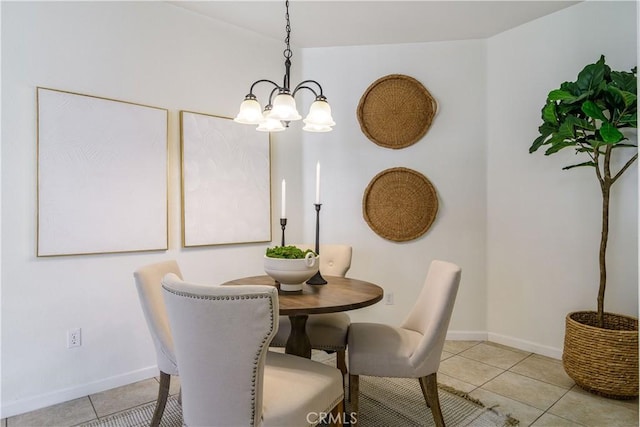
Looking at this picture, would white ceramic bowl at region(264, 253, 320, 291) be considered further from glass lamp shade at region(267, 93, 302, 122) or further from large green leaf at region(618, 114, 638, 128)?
large green leaf at region(618, 114, 638, 128)

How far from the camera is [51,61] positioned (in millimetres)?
2105

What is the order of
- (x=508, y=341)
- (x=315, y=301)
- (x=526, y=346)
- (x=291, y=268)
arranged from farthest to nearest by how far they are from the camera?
1. (x=508, y=341)
2. (x=526, y=346)
3. (x=291, y=268)
4. (x=315, y=301)

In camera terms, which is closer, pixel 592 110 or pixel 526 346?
pixel 592 110

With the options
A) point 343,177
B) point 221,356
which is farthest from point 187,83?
point 221,356

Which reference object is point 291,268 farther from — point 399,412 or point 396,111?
point 396,111

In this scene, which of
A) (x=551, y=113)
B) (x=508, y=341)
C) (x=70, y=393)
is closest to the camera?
(x=70, y=393)

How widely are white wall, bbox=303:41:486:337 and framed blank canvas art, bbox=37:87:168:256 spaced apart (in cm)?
135

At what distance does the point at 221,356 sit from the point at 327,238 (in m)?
2.20

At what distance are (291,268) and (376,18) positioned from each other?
7.28ft

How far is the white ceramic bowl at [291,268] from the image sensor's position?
1725 millimetres

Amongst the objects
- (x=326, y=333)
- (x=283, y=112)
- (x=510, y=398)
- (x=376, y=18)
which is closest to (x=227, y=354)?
(x=326, y=333)

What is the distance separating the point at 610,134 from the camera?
199 cm

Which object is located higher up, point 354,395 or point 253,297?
point 253,297

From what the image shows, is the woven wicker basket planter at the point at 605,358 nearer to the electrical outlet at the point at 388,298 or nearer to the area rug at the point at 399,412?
the area rug at the point at 399,412
